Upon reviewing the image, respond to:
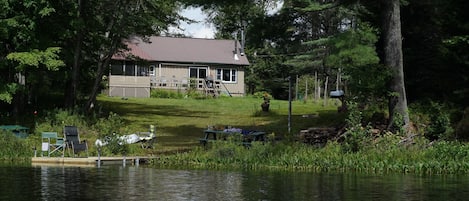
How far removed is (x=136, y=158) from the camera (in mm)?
18766

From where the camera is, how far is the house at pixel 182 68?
48.7 metres

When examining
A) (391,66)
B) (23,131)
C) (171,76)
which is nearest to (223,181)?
(391,66)

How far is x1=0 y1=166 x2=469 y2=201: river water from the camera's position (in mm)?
11648

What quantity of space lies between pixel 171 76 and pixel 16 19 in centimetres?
2845

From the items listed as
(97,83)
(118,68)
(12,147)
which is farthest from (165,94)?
(12,147)

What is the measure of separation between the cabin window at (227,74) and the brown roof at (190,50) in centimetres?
68

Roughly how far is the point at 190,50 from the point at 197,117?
22491mm

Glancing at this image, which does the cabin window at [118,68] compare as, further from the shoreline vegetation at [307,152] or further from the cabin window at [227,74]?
the shoreline vegetation at [307,152]

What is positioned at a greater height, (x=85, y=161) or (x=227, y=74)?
(x=227, y=74)

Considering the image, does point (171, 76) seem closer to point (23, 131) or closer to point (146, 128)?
point (146, 128)

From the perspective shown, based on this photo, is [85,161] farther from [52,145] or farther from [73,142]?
[52,145]

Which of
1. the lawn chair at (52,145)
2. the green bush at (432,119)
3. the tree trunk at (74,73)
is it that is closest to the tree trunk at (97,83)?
the tree trunk at (74,73)

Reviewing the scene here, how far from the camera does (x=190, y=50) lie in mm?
55438

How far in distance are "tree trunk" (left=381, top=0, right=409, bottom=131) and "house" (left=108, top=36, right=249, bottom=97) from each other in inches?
1141
